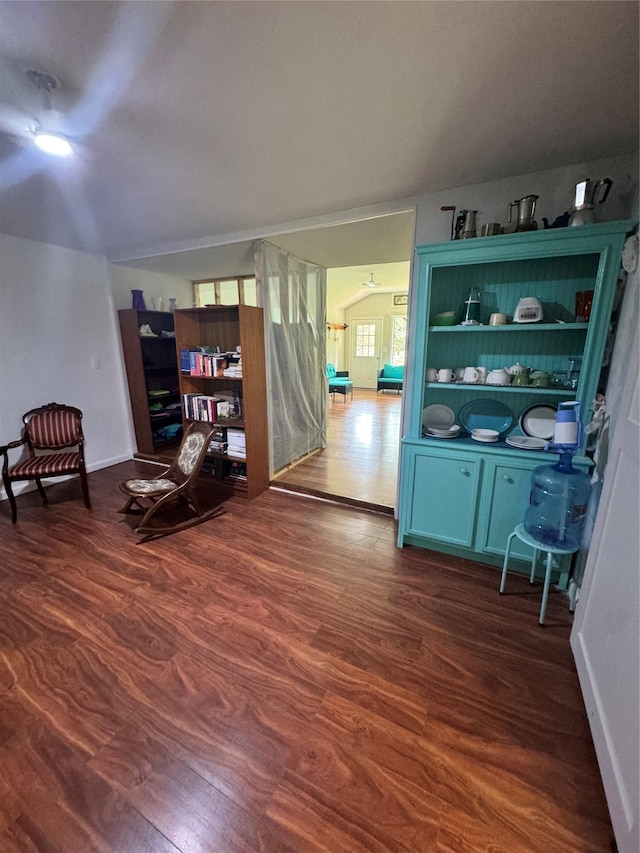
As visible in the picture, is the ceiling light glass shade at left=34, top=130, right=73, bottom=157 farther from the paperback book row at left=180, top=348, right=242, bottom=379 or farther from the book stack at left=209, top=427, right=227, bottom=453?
the book stack at left=209, top=427, right=227, bottom=453

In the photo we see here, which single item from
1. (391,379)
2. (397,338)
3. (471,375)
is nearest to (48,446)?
(471,375)

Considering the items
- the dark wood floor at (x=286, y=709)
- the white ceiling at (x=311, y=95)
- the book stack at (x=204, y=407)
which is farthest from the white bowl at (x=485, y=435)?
the book stack at (x=204, y=407)

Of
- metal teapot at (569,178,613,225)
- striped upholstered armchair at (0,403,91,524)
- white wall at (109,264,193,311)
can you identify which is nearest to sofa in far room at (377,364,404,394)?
white wall at (109,264,193,311)

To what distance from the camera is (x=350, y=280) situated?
7457 millimetres

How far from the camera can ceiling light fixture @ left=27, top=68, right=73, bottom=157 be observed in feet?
4.19

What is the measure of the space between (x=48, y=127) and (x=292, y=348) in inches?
94.2

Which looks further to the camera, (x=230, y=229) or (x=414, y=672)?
(x=230, y=229)

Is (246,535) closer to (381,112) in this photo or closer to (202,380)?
(202,380)

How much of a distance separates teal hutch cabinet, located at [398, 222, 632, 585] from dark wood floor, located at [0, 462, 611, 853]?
1.23ft

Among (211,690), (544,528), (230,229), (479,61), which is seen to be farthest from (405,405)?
(230,229)

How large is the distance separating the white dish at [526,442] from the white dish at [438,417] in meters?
0.42

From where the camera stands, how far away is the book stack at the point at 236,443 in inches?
125

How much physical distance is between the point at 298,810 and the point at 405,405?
2.18m

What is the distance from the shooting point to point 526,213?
187cm
